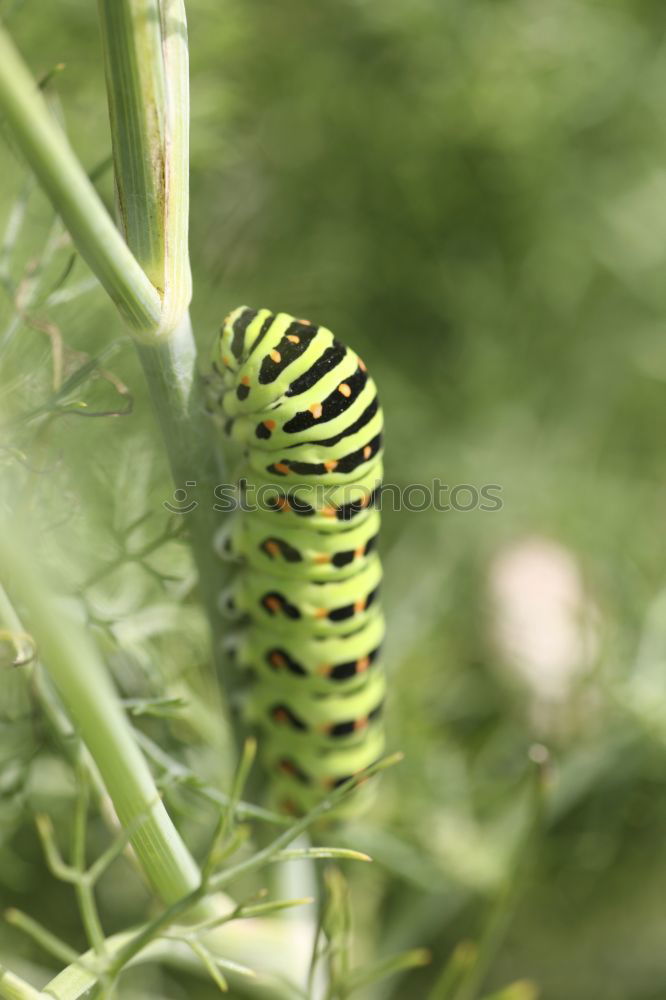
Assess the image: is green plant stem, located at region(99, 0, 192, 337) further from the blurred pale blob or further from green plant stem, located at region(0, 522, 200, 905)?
the blurred pale blob

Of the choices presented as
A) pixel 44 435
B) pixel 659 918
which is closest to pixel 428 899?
pixel 659 918

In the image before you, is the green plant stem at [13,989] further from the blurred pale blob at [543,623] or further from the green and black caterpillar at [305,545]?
the blurred pale blob at [543,623]

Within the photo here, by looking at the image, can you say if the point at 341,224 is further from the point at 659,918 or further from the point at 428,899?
the point at 659,918

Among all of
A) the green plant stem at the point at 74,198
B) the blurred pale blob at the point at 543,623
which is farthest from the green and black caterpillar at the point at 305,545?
the blurred pale blob at the point at 543,623

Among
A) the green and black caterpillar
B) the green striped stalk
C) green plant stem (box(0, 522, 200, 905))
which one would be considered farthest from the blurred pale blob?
the green striped stalk

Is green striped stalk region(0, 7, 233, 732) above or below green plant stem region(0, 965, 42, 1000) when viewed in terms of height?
above
